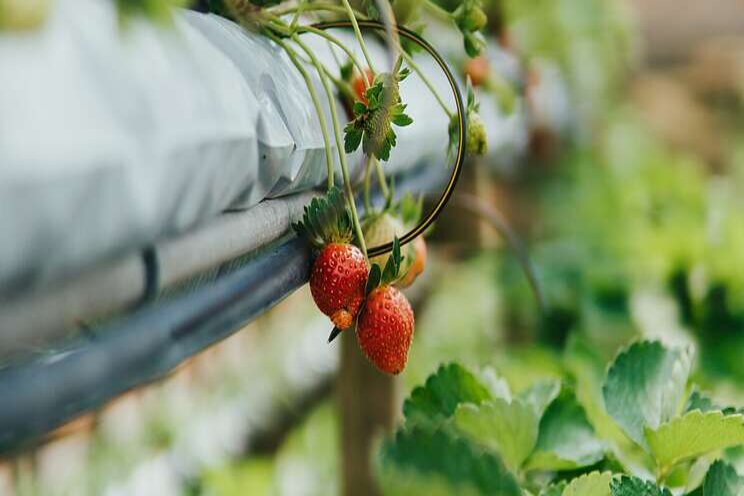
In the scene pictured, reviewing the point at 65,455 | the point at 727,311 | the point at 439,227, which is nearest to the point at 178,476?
the point at 65,455

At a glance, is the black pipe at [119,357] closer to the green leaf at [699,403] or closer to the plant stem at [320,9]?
the plant stem at [320,9]

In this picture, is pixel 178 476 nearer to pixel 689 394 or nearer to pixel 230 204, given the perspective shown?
pixel 689 394

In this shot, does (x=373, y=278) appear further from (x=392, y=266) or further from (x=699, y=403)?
(x=699, y=403)

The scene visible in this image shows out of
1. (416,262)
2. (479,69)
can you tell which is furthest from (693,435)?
(479,69)

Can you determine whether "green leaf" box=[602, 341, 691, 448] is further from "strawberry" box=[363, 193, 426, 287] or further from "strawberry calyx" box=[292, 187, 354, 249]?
"strawberry calyx" box=[292, 187, 354, 249]

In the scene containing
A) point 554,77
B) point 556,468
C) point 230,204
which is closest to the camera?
point 230,204

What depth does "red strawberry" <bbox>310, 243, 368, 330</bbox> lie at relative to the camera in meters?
0.62

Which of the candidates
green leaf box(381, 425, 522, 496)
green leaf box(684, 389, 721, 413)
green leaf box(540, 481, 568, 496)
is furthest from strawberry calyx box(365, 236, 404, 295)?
green leaf box(684, 389, 721, 413)

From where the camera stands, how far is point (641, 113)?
664 cm

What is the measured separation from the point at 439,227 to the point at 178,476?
94 centimetres

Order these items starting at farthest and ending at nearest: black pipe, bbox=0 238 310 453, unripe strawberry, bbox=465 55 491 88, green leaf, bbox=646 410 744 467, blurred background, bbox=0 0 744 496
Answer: blurred background, bbox=0 0 744 496 → unripe strawberry, bbox=465 55 491 88 → green leaf, bbox=646 410 744 467 → black pipe, bbox=0 238 310 453

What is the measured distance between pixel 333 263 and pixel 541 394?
34cm

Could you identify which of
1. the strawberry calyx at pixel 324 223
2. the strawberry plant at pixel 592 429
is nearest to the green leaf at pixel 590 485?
the strawberry plant at pixel 592 429

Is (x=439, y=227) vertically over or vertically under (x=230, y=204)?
under
